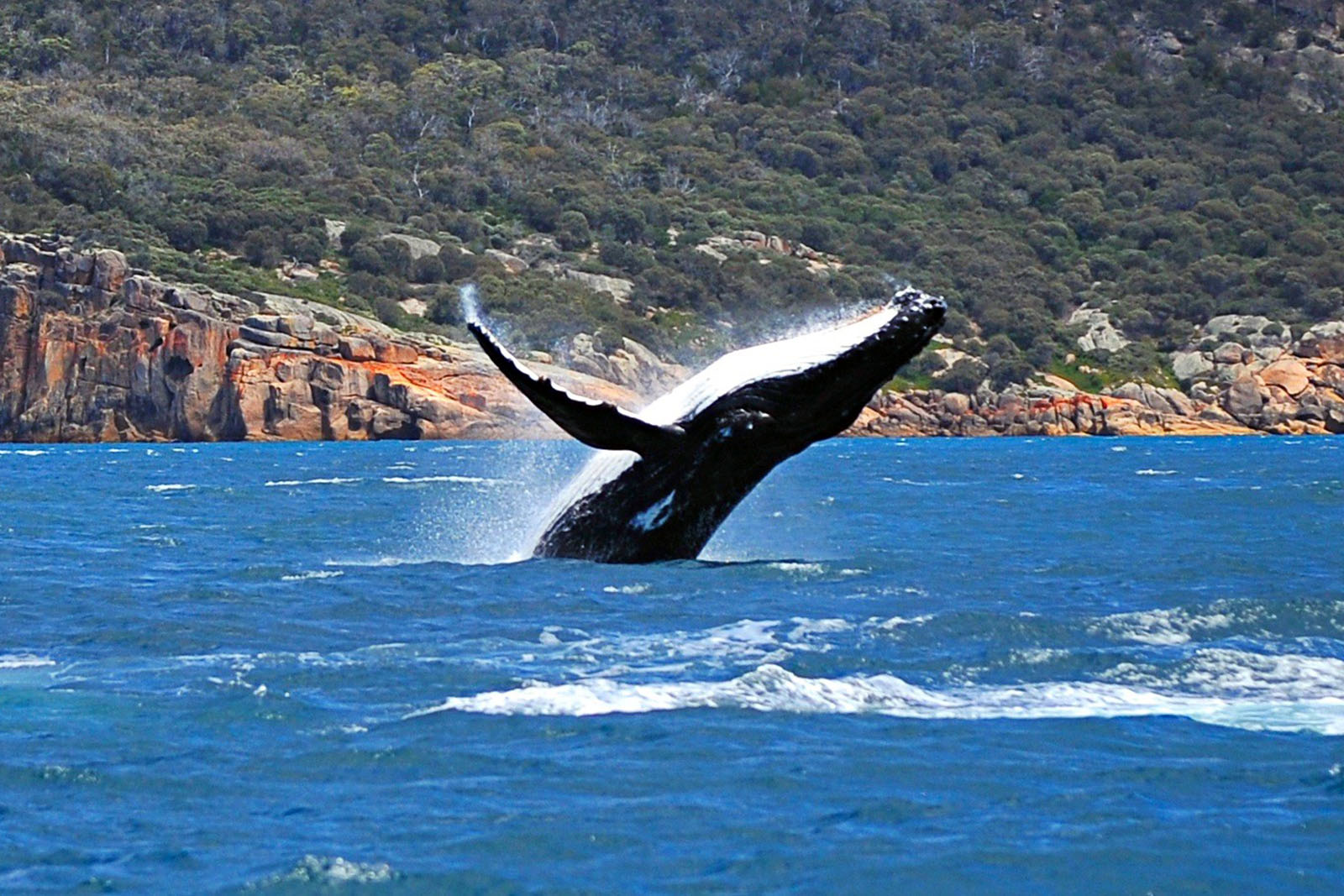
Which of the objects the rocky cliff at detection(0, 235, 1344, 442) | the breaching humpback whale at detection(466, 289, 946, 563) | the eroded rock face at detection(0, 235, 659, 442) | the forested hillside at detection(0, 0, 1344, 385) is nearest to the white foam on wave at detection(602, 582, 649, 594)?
the breaching humpback whale at detection(466, 289, 946, 563)

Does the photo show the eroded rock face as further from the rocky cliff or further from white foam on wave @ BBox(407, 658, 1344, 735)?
white foam on wave @ BBox(407, 658, 1344, 735)

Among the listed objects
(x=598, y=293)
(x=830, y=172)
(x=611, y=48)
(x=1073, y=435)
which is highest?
(x=611, y=48)

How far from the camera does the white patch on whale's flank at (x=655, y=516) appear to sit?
1500cm

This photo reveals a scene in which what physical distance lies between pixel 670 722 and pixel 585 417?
3439 millimetres

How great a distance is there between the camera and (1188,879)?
25.4ft

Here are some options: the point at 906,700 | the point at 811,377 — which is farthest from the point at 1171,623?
the point at 906,700

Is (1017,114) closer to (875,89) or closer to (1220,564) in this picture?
(875,89)

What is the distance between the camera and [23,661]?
509 inches

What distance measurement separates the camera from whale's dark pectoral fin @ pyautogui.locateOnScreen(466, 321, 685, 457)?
511 inches

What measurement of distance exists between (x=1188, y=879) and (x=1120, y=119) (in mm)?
155635

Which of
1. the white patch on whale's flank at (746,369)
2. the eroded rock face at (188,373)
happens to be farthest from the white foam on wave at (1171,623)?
the eroded rock face at (188,373)

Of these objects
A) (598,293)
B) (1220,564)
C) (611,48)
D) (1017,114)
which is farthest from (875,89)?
(1220,564)

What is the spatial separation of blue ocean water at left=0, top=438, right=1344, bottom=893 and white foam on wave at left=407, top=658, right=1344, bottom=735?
36 millimetres

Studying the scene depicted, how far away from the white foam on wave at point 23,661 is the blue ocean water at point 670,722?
40 mm
